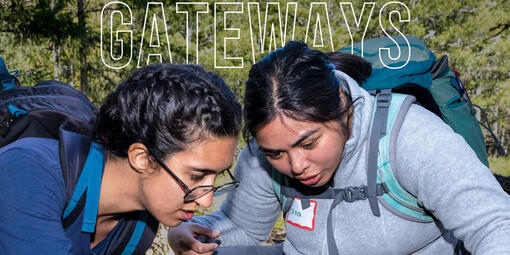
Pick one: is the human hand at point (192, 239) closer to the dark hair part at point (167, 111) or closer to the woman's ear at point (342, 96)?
the dark hair part at point (167, 111)

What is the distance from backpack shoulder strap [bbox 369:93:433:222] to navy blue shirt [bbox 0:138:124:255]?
1.15 metres

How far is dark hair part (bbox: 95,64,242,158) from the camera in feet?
4.96

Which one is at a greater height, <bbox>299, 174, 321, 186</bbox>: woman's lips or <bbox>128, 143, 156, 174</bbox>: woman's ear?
<bbox>128, 143, 156, 174</bbox>: woman's ear

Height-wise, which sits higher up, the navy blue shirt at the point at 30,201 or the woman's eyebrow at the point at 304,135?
the woman's eyebrow at the point at 304,135

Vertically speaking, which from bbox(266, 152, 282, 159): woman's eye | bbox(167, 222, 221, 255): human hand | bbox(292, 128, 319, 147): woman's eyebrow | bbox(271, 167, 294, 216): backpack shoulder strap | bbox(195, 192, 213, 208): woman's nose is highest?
bbox(292, 128, 319, 147): woman's eyebrow

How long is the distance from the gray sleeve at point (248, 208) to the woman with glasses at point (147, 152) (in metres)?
0.69

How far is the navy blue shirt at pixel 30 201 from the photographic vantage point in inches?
50.9

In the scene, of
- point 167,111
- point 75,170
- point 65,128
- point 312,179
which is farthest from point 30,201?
point 312,179

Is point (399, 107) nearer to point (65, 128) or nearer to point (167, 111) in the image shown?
point (167, 111)

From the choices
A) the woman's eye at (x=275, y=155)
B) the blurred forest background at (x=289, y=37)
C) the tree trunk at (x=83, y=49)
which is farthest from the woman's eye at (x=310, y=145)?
the blurred forest background at (x=289, y=37)

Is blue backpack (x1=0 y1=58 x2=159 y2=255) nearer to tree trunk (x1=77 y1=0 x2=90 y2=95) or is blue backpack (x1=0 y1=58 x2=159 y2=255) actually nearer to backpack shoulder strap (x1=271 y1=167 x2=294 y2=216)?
backpack shoulder strap (x1=271 y1=167 x2=294 y2=216)

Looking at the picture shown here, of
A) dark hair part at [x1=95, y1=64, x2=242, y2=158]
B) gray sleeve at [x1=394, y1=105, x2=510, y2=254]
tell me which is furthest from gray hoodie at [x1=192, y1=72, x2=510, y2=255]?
dark hair part at [x1=95, y1=64, x2=242, y2=158]

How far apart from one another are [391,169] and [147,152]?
2.99 ft

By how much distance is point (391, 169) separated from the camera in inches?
70.3
